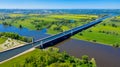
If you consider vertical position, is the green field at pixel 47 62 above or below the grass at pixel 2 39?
above

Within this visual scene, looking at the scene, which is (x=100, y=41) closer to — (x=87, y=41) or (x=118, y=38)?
(x=87, y=41)

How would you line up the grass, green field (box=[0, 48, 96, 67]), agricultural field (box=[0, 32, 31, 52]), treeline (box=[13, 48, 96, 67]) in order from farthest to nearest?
the grass < agricultural field (box=[0, 32, 31, 52]) < green field (box=[0, 48, 96, 67]) < treeline (box=[13, 48, 96, 67])

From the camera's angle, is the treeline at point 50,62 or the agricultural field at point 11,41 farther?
the agricultural field at point 11,41

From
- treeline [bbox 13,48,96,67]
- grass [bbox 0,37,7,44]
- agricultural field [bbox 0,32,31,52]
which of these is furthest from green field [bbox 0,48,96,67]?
grass [bbox 0,37,7,44]

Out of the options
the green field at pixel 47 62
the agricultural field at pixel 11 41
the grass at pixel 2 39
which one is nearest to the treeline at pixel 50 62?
the green field at pixel 47 62

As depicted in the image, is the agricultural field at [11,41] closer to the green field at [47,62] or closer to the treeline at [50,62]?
the green field at [47,62]

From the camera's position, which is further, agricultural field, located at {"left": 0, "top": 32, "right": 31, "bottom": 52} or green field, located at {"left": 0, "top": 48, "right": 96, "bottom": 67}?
agricultural field, located at {"left": 0, "top": 32, "right": 31, "bottom": 52}

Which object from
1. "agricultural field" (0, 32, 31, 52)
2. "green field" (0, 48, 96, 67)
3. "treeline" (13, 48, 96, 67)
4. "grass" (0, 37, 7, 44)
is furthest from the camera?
"grass" (0, 37, 7, 44)

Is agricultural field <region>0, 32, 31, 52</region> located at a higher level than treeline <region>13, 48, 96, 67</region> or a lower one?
lower

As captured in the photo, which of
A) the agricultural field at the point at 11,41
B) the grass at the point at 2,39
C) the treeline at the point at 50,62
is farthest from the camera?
the grass at the point at 2,39

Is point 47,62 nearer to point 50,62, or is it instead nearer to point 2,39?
point 50,62

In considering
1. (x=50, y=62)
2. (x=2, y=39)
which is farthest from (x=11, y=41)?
(x=50, y=62)

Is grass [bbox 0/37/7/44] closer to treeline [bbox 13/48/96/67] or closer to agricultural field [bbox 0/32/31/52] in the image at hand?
agricultural field [bbox 0/32/31/52]
